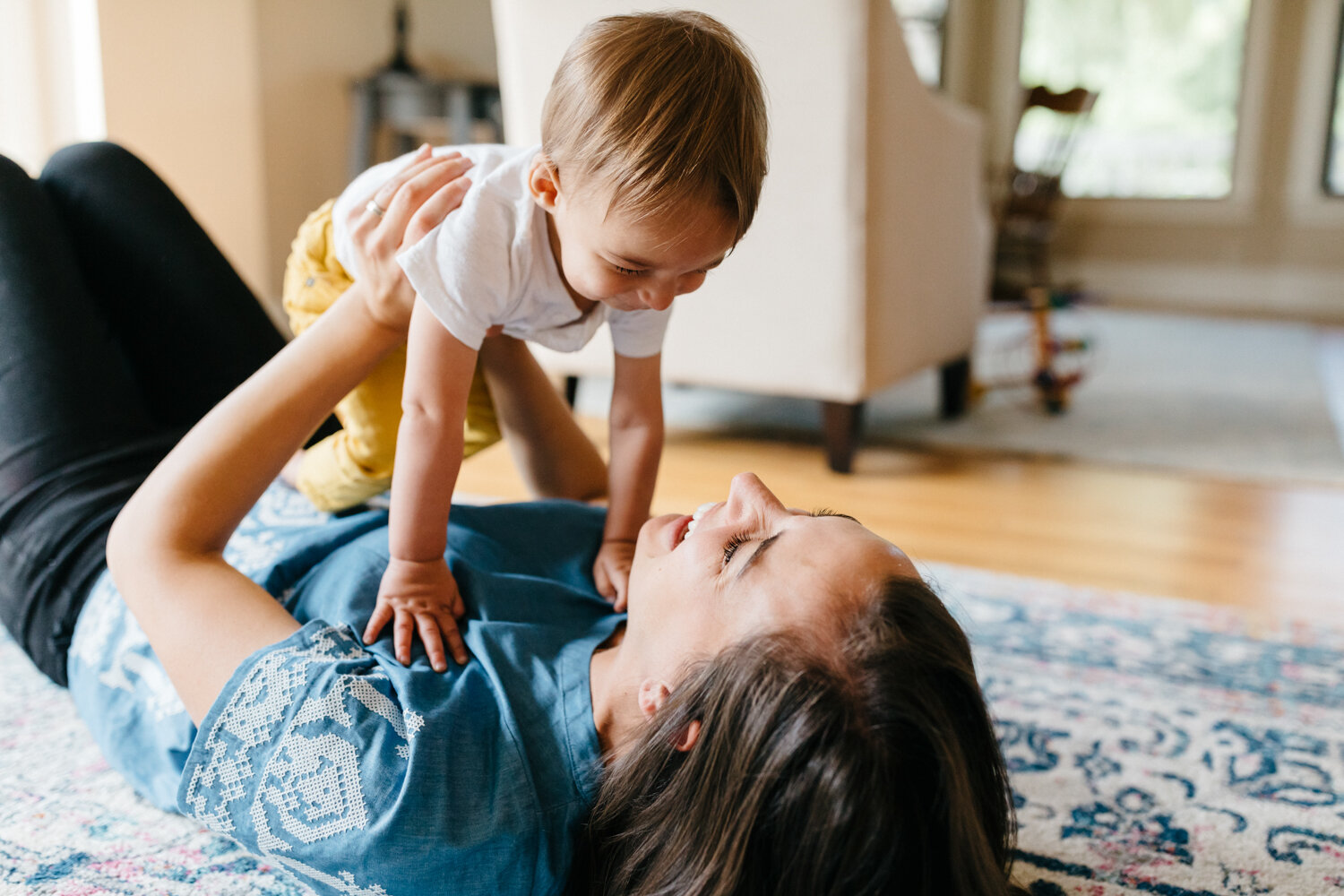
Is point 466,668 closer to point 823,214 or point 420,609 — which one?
point 420,609

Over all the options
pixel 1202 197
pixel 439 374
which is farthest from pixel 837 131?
pixel 1202 197

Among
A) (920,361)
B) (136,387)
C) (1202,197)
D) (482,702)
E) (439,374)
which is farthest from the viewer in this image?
(1202,197)

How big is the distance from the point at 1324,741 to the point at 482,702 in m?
0.90

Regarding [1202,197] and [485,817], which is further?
[1202,197]

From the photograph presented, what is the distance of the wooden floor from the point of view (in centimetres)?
163

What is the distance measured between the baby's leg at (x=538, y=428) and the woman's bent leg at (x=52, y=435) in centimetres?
36

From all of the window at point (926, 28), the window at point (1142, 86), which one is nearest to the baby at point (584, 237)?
the window at point (1142, 86)

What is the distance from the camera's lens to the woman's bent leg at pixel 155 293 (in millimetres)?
1194

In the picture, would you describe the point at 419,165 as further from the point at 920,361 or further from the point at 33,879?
the point at 920,361

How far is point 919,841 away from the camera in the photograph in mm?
567

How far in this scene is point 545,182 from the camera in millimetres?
853

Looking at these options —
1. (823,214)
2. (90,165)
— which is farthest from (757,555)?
(823,214)

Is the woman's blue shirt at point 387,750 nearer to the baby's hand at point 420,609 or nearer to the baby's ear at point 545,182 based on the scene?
the baby's hand at point 420,609

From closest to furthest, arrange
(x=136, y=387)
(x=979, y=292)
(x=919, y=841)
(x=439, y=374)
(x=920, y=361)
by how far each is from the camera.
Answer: (x=919, y=841), (x=439, y=374), (x=136, y=387), (x=920, y=361), (x=979, y=292)
